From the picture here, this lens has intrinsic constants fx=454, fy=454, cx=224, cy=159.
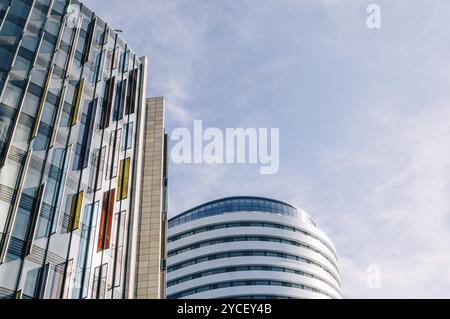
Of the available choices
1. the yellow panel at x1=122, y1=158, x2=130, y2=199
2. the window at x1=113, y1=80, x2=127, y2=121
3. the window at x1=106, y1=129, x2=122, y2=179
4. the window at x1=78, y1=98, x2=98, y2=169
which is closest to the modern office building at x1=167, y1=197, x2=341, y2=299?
the yellow panel at x1=122, y1=158, x2=130, y2=199

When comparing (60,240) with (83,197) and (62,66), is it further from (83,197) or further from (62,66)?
(62,66)

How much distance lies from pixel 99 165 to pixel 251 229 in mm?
61873

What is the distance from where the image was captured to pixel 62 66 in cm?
3009

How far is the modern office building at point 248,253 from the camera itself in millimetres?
82562

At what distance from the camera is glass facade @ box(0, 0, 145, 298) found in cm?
2295

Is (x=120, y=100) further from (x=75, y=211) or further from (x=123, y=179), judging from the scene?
(x=75, y=211)

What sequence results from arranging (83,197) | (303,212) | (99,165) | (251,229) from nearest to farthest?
(83,197)
(99,165)
(251,229)
(303,212)

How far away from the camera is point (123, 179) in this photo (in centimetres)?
3159

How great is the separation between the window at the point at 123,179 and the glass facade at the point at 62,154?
8cm

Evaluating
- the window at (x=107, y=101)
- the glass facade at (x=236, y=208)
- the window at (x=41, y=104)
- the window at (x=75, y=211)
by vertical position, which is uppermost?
the glass facade at (x=236, y=208)

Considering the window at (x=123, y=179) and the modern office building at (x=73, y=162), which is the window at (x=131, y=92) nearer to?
the modern office building at (x=73, y=162)

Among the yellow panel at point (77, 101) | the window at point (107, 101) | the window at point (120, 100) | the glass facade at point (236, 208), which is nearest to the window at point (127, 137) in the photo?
the window at point (120, 100)
